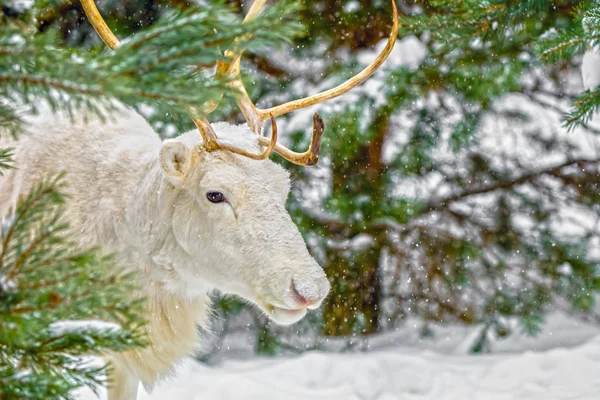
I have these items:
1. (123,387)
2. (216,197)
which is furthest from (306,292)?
(123,387)

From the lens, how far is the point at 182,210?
2672 millimetres

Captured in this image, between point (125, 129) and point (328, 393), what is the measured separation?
229 cm

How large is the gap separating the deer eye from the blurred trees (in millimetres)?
2707

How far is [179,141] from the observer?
2.57 metres

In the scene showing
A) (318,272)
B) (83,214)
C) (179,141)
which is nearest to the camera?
(318,272)

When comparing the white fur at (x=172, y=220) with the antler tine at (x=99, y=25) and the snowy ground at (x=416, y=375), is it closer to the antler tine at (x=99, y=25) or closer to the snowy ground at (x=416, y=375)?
the antler tine at (x=99, y=25)

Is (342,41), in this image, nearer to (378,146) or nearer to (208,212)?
(378,146)

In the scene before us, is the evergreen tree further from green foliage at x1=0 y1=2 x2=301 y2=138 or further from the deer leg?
the deer leg

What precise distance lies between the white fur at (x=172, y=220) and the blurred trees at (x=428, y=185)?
243cm

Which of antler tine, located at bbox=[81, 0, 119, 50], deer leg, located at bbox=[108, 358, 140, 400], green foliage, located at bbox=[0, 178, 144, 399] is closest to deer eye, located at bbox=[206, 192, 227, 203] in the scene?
antler tine, located at bbox=[81, 0, 119, 50]

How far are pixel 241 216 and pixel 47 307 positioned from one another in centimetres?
142

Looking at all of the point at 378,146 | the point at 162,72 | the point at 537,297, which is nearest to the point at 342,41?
the point at 378,146

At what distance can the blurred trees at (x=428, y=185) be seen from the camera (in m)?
5.43

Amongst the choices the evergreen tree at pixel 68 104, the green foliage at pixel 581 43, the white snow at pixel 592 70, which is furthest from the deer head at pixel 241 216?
the evergreen tree at pixel 68 104
